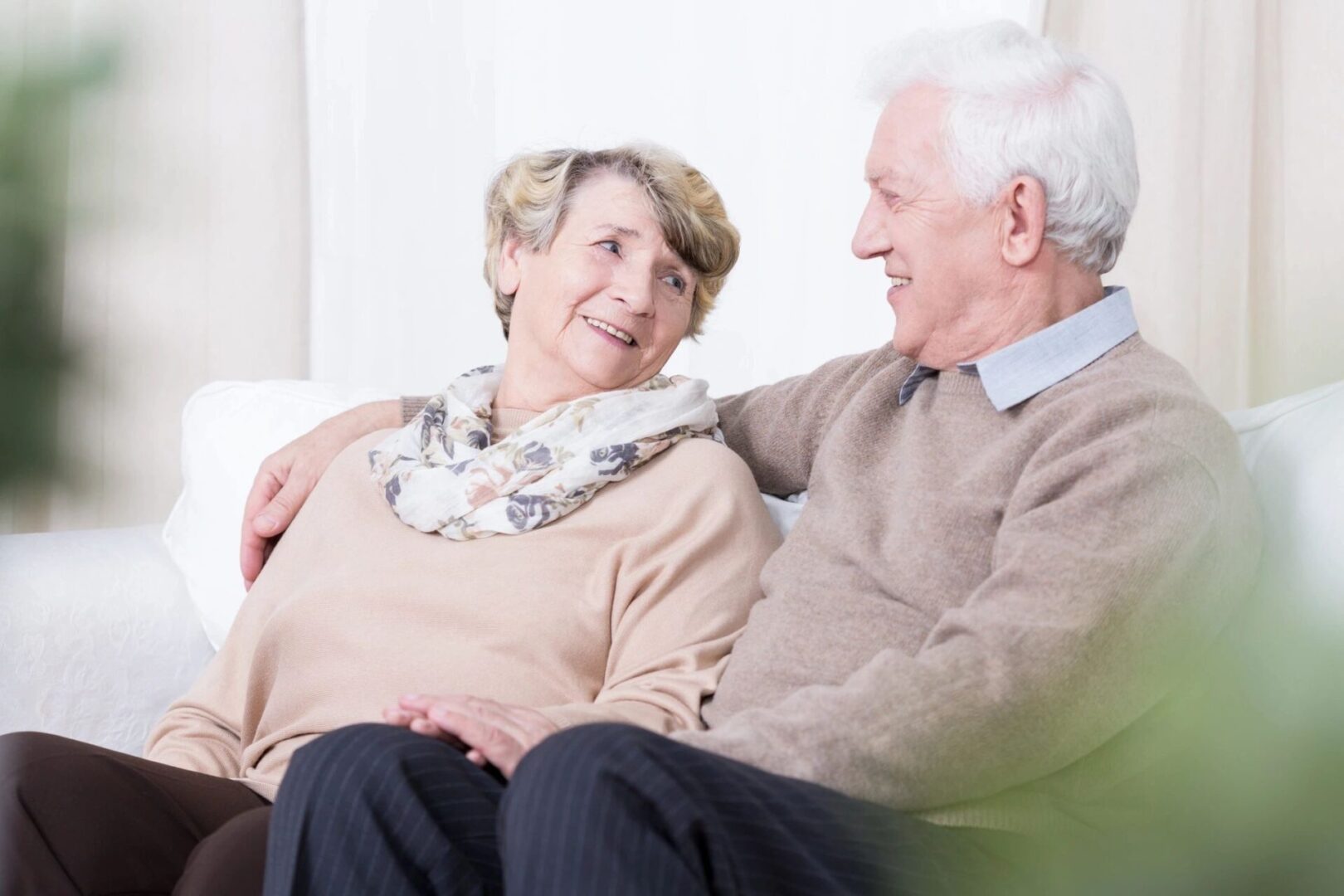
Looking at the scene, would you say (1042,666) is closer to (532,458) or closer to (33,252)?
(532,458)

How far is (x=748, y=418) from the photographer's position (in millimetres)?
1802

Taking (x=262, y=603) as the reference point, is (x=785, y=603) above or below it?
above

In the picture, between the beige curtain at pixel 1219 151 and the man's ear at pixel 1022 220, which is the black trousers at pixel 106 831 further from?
the beige curtain at pixel 1219 151

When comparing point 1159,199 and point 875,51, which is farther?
point 1159,199

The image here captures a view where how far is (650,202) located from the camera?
1776 millimetres

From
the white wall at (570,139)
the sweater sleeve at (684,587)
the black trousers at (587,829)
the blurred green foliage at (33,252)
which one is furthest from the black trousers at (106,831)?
the white wall at (570,139)

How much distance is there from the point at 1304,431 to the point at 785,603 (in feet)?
1.78

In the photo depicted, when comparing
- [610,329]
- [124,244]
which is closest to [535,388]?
[610,329]

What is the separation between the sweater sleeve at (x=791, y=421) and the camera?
66.3 inches

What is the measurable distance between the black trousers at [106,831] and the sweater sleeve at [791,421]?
75cm

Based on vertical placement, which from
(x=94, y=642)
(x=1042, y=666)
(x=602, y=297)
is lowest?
(x=94, y=642)

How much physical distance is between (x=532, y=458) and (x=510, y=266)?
13.7 inches

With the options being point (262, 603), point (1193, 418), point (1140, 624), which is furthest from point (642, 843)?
point (262, 603)

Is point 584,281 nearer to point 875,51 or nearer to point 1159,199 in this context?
point 875,51
